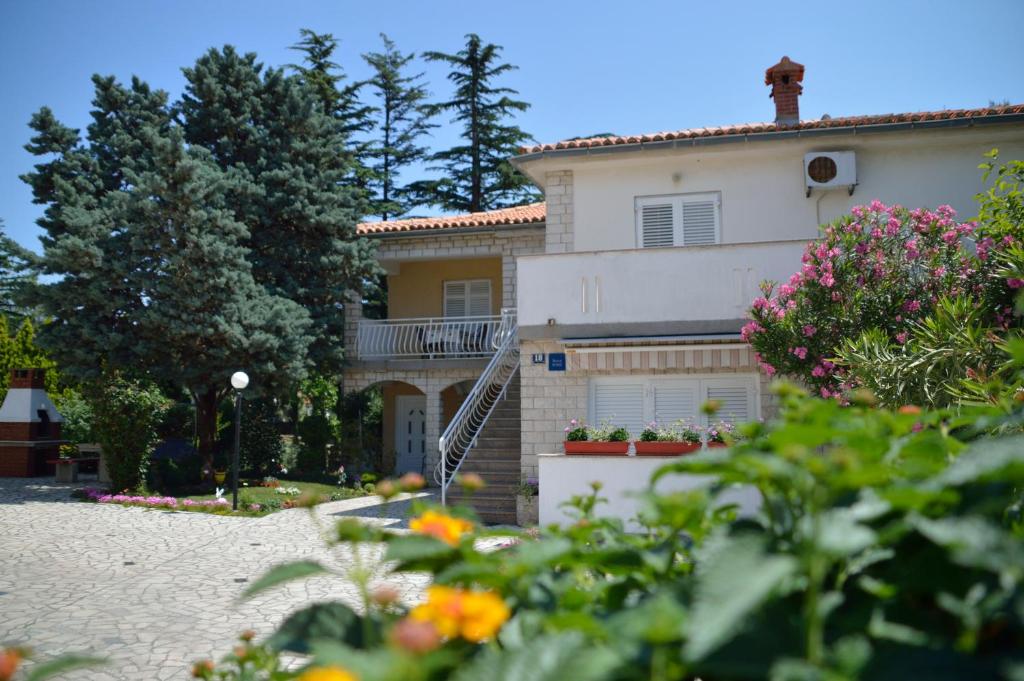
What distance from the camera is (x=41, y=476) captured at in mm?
23297

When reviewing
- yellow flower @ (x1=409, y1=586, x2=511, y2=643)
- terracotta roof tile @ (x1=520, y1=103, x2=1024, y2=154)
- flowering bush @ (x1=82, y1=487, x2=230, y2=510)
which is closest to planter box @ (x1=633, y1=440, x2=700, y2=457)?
terracotta roof tile @ (x1=520, y1=103, x2=1024, y2=154)

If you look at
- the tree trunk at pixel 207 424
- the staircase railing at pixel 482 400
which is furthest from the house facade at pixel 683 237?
the tree trunk at pixel 207 424

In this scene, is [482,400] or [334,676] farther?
[482,400]

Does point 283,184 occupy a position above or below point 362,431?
above

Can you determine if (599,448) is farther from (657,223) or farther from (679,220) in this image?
(679,220)

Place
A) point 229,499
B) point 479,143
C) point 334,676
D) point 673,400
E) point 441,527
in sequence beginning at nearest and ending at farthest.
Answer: point 334,676
point 441,527
point 673,400
point 229,499
point 479,143

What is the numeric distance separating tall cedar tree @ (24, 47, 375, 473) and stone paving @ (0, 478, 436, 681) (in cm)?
417

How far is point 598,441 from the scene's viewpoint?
1262 centimetres

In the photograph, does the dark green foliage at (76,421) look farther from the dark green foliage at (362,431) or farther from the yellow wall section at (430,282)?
the yellow wall section at (430,282)

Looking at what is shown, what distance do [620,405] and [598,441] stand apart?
200cm

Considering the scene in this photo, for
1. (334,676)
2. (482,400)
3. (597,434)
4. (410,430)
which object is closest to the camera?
(334,676)

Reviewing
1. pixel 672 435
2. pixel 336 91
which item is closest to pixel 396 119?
pixel 336 91

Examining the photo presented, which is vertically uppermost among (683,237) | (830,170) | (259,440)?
(830,170)

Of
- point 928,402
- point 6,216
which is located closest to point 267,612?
point 928,402
